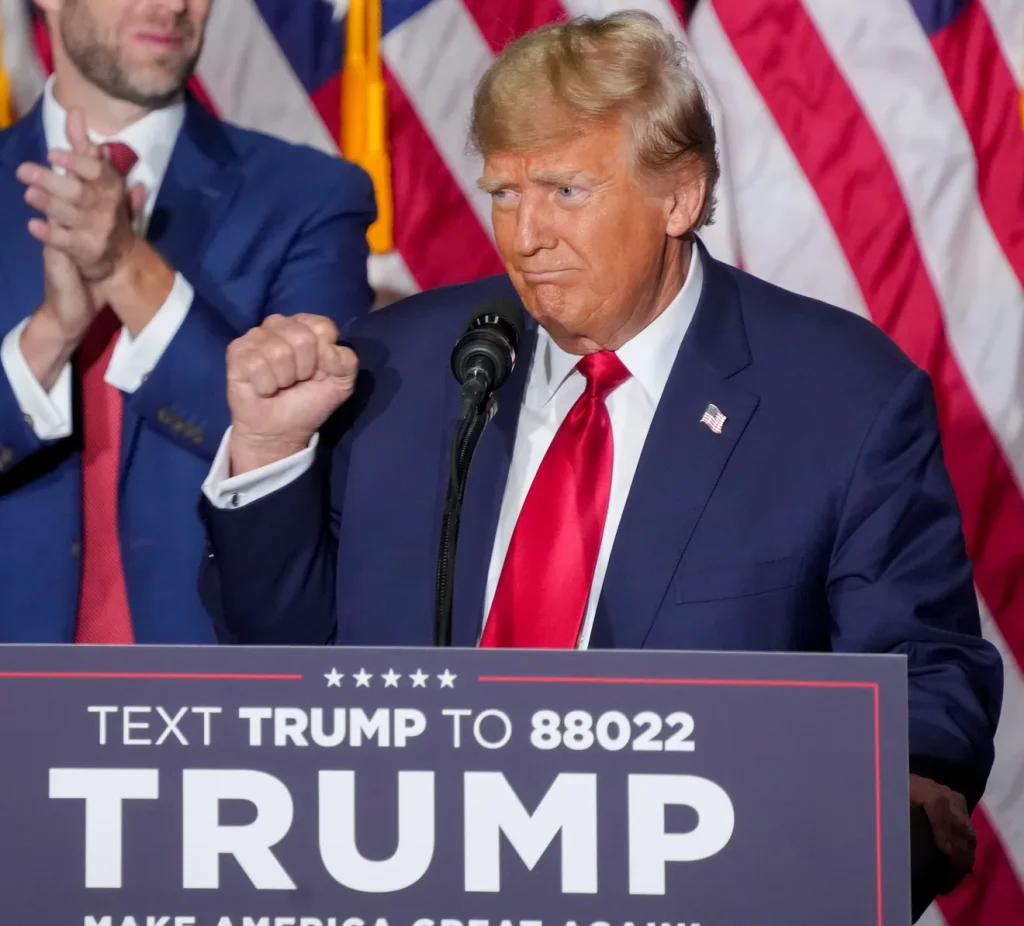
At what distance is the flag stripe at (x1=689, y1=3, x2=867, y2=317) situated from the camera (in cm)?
244

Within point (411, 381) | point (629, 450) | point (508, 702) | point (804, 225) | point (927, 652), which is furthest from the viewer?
point (804, 225)

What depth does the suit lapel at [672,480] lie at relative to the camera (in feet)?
5.15

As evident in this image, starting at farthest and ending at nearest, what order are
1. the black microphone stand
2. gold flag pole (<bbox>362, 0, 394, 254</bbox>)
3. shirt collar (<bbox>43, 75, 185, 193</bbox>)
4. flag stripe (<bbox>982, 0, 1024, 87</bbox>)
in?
flag stripe (<bbox>982, 0, 1024, 87</bbox>) → gold flag pole (<bbox>362, 0, 394, 254</bbox>) → shirt collar (<bbox>43, 75, 185, 193</bbox>) → the black microphone stand

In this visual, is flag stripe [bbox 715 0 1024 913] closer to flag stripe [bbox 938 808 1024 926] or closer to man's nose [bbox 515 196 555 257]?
flag stripe [bbox 938 808 1024 926]

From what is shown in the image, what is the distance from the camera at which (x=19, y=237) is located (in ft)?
7.04

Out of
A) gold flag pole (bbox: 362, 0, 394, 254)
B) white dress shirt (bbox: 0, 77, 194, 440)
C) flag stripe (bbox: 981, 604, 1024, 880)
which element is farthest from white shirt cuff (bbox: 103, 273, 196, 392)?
flag stripe (bbox: 981, 604, 1024, 880)

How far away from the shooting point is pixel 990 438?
8.07 feet

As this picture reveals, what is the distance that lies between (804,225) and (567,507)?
102 cm

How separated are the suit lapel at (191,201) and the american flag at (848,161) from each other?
180mm

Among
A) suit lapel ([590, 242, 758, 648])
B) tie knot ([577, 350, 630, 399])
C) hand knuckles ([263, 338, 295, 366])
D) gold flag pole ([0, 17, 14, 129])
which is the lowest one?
suit lapel ([590, 242, 758, 648])

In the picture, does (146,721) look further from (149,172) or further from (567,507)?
(149,172)

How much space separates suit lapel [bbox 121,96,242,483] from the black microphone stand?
1.00m

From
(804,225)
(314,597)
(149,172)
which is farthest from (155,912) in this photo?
(804,225)

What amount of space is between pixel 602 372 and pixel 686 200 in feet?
0.73
